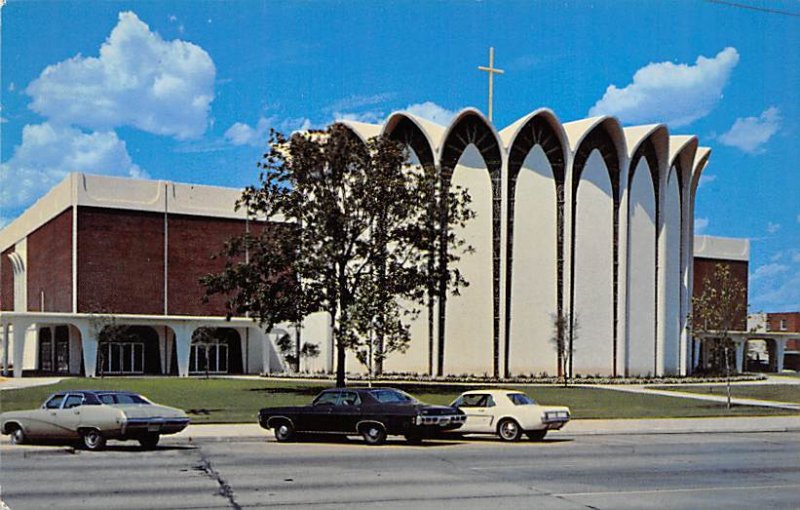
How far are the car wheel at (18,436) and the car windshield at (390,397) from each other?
7813 millimetres

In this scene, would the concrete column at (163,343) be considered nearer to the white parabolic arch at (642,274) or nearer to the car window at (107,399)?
the white parabolic arch at (642,274)

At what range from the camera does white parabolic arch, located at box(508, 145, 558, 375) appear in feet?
191

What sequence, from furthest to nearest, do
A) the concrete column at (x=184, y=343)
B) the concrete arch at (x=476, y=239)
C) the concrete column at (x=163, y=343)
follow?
1. the concrete column at (x=163, y=343)
2. the concrete column at (x=184, y=343)
3. the concrete arch at (x=476, y=239)

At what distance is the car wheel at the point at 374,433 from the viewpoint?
22.2 m

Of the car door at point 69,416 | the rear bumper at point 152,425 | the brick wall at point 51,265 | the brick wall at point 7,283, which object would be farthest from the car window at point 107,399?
the brick wall at point 7,283

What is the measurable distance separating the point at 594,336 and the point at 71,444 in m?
42.9

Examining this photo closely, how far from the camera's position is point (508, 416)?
79.0 ft

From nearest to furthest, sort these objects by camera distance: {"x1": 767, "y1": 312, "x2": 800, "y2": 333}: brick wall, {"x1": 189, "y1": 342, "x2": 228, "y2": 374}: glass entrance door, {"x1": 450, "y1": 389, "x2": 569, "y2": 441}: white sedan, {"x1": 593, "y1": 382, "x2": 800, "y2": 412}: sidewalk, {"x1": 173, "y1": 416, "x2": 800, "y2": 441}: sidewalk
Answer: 1. {"x1": 450, "y1": 389, "x2": 569, "y2": 441}: white sedan
2. {"x1": 173, "y1": 416, "x2": 800, "y2": 441}: sidewalk
3. {"x1": 593, "y1": 382, "x2": 800, "y2": 412}: sidewalk
4. {"x1": 189, "y1": 342, "x2": 228, "y2": 374}: glass entrance door
5. {"x1": 767, "y1": 312, "x2": 800, "y2": 333}: brick wall

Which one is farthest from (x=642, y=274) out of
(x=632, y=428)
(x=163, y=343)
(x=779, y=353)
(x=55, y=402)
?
(x=55, y=402)

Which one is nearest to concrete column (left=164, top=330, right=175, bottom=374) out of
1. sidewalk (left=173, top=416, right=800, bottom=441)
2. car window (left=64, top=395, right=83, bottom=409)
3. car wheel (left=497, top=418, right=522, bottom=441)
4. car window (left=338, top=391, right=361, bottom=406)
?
sidewalk (left=173, top=416, right=800, bottom=441)

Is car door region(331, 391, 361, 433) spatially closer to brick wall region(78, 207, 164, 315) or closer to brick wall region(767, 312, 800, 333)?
brick wall region(78, 207, 164, 315)

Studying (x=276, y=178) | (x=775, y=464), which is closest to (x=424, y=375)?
(x=276, y=178)

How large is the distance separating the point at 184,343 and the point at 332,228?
27.8m

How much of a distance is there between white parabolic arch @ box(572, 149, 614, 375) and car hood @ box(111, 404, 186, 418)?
136ft
